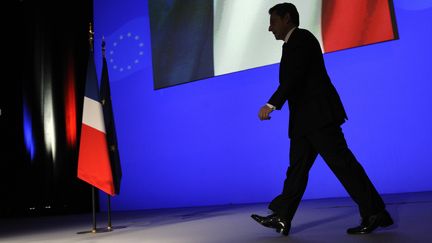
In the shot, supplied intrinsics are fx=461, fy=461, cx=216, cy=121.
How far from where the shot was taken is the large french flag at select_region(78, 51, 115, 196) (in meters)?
3.12

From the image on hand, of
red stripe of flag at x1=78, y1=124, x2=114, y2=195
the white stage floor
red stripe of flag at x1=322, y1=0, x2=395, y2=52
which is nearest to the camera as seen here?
the white stage floor

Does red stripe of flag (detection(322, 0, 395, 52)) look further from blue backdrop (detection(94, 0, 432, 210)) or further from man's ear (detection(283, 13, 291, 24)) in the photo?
man's ear (detection(283, 13, 291, 24))

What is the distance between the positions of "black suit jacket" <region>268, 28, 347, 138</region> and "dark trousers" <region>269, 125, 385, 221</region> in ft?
0.18

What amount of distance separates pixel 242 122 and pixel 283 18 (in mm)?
2189

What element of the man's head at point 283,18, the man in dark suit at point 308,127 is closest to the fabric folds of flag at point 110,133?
the man in dark suit at point 308,127

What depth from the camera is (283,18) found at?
229cm

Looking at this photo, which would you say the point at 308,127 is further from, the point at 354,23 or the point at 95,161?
the point at 354,23

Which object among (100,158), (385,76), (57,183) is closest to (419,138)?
(385,76)

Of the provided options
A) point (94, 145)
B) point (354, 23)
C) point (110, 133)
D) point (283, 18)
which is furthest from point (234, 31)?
point (283, 18)

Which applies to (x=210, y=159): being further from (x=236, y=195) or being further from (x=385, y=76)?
(x=385, y=76)

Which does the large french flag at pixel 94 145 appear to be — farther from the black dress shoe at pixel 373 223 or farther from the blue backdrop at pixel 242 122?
the black dress shoe at pixel 373 223

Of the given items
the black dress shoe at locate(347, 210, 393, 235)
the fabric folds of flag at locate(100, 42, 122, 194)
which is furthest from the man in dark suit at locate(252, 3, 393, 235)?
the fabric folds of flag at locate(100, 42, 122, 194)

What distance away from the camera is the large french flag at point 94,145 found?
3.12m

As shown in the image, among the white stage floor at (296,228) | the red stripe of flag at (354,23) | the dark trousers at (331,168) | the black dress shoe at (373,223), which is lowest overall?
the white stage floor at (296,228)
